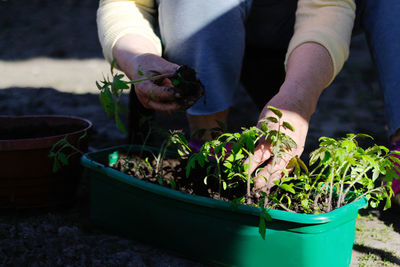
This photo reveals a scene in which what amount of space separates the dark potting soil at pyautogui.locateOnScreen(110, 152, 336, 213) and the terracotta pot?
197 mm

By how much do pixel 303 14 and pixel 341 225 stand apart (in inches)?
28.8

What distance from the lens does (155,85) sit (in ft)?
4.04

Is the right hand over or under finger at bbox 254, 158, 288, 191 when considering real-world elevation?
over

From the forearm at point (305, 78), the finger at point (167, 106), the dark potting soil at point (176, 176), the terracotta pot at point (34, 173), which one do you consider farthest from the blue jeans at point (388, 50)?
the terracotta pot at point (34, 173)

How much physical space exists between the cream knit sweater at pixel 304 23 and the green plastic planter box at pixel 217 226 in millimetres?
480

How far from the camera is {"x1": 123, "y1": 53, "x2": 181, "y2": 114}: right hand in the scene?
1.21m

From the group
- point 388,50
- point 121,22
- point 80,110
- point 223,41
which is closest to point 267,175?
point 223,41

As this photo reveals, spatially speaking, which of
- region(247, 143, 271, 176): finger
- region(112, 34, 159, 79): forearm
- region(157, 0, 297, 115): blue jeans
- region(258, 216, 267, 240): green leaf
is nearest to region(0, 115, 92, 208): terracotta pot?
region(112, 34, 159, 79): forearm

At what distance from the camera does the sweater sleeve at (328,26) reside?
4.30 feet

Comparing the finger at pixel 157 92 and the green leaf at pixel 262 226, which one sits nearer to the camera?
the green leaf at pixel 262 226

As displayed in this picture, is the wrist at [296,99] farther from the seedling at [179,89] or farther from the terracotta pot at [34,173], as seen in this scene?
the terracotta pot at [34,173]

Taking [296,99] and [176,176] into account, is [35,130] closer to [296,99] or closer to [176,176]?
[176,176]

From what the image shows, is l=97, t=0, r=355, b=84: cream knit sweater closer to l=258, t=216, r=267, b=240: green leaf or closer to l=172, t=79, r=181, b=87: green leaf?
l=172, t=79, r=181, b=87: green leaf

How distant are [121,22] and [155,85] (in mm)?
426
